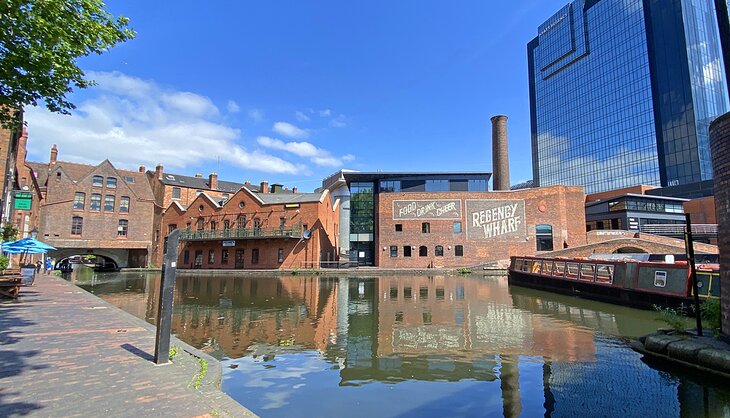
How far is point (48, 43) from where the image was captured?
6.01 m

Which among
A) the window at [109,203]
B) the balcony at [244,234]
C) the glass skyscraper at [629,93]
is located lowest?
the balcony at [244,234]

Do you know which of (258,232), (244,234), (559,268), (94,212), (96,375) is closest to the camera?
(96,375)

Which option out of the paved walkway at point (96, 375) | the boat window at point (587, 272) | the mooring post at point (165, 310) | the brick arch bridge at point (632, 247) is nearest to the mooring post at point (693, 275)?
the paved walkway at point (96, 375)

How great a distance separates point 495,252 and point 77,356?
34297 mm

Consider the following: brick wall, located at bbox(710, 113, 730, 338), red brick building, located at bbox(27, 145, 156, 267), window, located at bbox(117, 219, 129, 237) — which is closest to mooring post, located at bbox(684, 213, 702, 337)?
brick wall, located at bbox(710, 113, 730, 338)

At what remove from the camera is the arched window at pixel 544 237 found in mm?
35781

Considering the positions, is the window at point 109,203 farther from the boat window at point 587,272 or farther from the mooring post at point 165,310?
the boat window at point 587,272

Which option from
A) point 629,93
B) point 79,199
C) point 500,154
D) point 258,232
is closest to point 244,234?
point 258,232

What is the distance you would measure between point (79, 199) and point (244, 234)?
690 inches

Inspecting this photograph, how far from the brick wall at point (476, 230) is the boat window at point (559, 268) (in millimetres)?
15224

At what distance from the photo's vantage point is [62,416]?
3479mm

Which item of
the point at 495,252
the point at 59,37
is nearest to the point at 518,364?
the point at 59,37

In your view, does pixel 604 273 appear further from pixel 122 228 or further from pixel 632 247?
pixel 122 228

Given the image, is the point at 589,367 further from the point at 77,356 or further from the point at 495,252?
the point at 495,252
